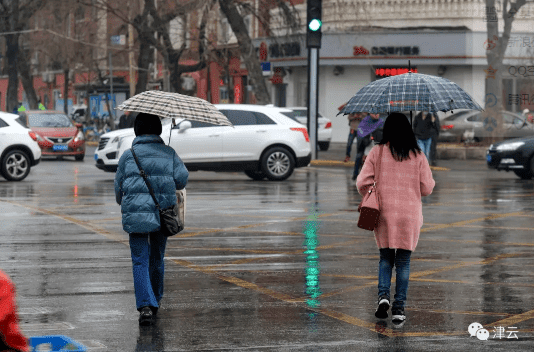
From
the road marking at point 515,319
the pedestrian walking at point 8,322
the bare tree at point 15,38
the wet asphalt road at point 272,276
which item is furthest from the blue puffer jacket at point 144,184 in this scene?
the bare tree at point 15,38

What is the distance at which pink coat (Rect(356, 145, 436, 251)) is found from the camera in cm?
792

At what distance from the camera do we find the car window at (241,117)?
23.6m

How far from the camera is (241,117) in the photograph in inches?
932

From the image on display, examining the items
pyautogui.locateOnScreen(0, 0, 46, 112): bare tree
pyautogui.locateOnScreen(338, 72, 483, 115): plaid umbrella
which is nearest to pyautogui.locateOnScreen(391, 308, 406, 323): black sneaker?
pyautogui.locateOnScreen(338, 72, 483, 115): plaid umbrella

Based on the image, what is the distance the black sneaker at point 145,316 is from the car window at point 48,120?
25.5 meters

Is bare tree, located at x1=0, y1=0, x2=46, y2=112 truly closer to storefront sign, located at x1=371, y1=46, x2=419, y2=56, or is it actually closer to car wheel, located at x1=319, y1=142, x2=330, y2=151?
storefront sign, located at x1=371, y1=46, x2=419, y2=56

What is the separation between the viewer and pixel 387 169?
7.97m

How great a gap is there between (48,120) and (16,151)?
9.80 metres

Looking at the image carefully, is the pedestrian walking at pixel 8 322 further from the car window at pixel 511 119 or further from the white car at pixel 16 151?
the car window at pixel 511 119

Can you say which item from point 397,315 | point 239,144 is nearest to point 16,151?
point 239,144

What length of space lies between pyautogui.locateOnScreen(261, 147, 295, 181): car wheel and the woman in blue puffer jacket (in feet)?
50.9

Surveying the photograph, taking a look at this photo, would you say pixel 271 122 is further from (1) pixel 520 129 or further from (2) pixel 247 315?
(2) pixel 247 315

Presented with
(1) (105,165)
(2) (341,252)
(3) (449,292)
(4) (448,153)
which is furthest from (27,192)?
(4) (448,153)

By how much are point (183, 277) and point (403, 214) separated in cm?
280
